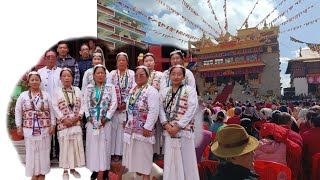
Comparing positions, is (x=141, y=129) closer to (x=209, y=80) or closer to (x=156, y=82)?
(x=156, y=82)

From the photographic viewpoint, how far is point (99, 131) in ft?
11.0

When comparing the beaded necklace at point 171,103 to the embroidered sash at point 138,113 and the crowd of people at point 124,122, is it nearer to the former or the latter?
the crowd of people at point 124,122

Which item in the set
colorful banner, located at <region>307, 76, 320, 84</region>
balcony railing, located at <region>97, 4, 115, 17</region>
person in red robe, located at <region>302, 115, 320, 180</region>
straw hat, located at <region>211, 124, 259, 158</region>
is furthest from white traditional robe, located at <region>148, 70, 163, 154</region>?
colorful banner, located at <region>307, 76, 320, 84</region>

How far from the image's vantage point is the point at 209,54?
13.6 metres

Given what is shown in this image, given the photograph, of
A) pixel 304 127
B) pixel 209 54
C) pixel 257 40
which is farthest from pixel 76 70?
pixel 209 54

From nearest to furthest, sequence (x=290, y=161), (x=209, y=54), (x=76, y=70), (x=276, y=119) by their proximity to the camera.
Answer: (x=290, y=161), (x=276, y=119), (x=76, y=70), (x=209, y=54)

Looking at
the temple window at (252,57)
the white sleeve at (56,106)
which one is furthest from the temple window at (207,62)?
the white sleeve at (56,106)

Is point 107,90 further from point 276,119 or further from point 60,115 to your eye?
point 276,119

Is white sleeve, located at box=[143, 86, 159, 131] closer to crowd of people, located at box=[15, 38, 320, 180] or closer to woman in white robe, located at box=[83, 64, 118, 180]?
crowd of people, located at box=[15, 38, 320, 180]

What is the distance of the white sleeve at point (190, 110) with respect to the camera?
9.79 ft

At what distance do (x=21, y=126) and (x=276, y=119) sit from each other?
2392 mm

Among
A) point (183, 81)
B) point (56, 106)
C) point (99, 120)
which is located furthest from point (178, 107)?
point (56, 106)

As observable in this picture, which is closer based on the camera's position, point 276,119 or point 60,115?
point 276,119

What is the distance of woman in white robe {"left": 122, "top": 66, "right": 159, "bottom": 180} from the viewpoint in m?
3.07
